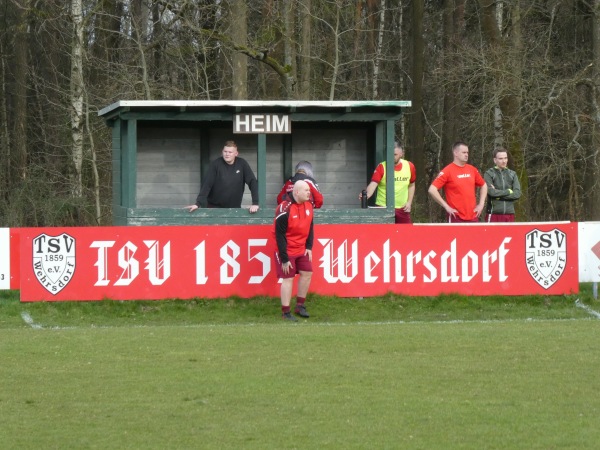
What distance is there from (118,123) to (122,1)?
18253mm

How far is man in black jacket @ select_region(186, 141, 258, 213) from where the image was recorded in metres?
17.5

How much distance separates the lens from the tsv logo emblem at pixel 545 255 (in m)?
17.1

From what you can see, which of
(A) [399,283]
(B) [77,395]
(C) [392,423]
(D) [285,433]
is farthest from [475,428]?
(A) [399,283]

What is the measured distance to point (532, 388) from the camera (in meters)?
10.1

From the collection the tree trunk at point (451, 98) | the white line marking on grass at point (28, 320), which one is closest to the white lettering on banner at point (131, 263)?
the white line marking on grass at point (28, 320)

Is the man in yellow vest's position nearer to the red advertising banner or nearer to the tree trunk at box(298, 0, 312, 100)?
the red advertising banner

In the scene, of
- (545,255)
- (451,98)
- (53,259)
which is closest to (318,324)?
(53,259)

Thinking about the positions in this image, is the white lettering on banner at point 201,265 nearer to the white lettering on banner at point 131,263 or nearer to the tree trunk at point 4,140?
the white lettering on banner at point 131,263

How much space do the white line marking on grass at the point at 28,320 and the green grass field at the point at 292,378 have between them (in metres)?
0.04

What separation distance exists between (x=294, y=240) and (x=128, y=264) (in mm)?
2336

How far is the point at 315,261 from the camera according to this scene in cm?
1670

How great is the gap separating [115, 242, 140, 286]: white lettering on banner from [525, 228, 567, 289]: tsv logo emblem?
5.21m

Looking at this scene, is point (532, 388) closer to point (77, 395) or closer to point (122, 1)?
point (77, 395)

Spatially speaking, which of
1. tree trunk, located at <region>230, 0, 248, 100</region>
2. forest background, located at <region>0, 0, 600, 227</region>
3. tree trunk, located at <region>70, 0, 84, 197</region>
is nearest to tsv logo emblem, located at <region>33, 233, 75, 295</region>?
forest background, located at <region>0, 0, 600, 227</region>
